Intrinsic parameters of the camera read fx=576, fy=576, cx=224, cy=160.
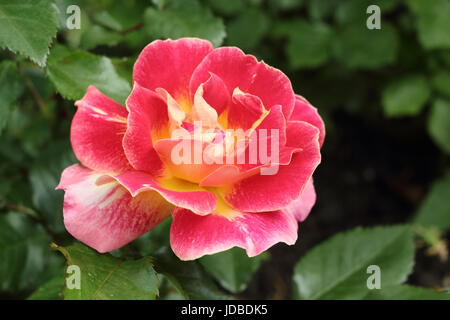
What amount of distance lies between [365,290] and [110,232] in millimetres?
395

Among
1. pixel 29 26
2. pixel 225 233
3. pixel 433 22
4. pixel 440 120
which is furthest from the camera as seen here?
pixel 440 120

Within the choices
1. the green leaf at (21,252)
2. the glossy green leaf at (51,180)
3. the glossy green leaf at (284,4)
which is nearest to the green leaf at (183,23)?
the glossy green leaf at (51,180)

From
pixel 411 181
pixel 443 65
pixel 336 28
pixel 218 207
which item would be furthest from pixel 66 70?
pixel 411 181

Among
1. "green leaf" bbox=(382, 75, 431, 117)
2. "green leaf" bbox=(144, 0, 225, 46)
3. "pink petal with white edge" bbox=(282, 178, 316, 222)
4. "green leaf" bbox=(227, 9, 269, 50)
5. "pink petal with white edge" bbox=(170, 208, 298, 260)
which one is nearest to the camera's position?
"pink petal with white edge" bbox=(170, 208, 298, 260)

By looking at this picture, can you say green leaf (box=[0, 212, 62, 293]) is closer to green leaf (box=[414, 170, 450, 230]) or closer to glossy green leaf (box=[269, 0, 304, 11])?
glossy green leaf (box=[269, 0, 304, 11])

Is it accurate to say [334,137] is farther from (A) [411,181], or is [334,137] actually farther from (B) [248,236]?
(B) [248,236]

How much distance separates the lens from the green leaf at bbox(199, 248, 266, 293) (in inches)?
33.8

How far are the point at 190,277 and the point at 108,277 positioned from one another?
0.44ft

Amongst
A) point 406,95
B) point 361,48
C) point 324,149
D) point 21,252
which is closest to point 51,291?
point 21,252

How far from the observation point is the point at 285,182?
600 mm

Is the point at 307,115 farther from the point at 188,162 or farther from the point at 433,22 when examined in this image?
the point at 433,22

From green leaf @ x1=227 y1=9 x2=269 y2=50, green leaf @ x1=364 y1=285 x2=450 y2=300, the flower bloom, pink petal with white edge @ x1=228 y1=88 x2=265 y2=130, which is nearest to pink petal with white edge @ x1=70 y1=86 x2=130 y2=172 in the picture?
the flower bloom

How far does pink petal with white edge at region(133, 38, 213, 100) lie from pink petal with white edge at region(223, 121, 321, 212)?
13 cm

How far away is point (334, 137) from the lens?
189cm
